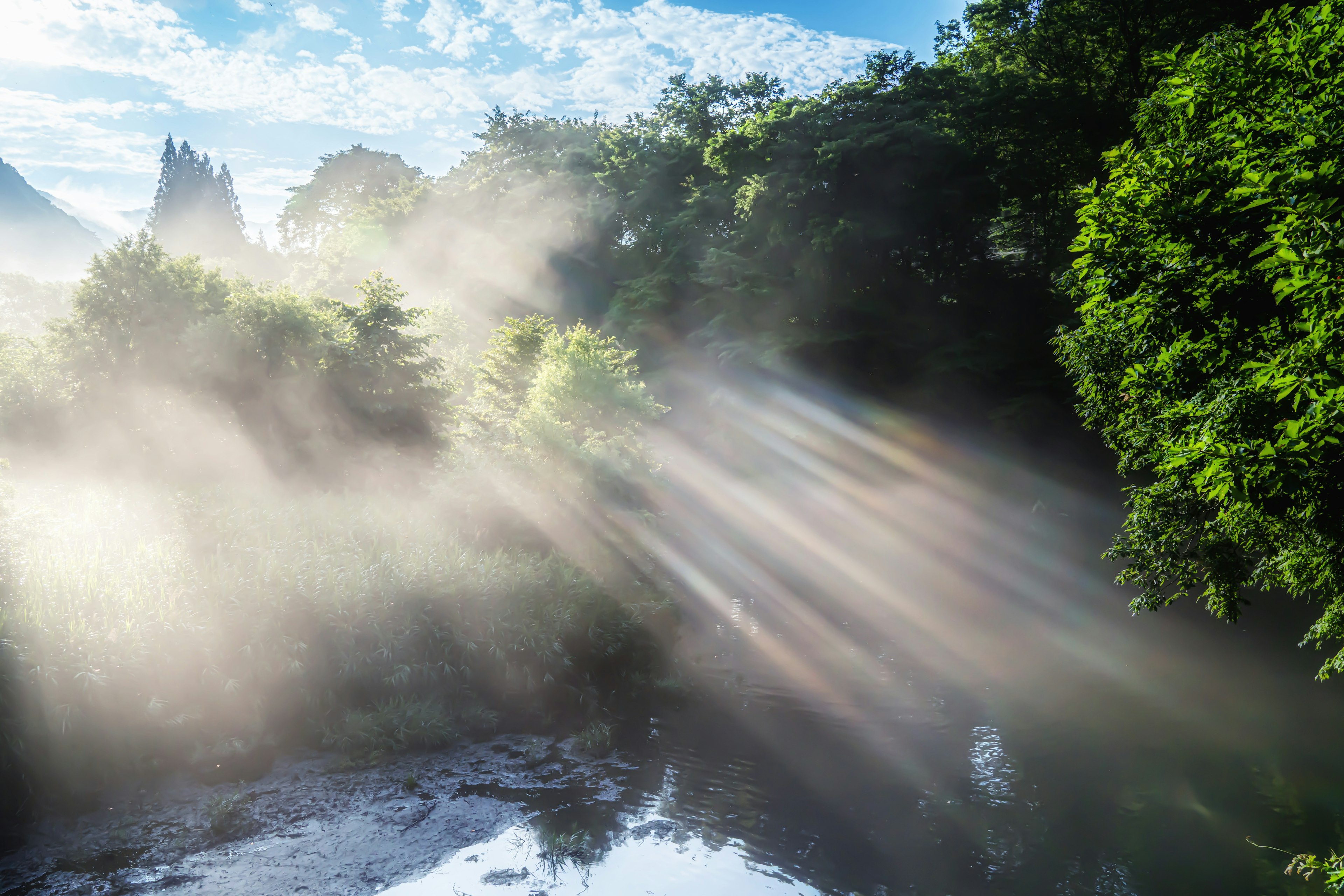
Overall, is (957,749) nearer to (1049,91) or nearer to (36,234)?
(1049,91)

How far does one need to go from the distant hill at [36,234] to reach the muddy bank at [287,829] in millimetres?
136892

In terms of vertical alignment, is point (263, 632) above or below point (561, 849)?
above

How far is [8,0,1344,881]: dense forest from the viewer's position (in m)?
7.24

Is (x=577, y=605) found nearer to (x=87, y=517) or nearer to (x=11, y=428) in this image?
(x=87, y=517)

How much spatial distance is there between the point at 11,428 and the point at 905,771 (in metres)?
17.6

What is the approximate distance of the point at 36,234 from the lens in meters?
133

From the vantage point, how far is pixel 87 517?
1081 centimetres

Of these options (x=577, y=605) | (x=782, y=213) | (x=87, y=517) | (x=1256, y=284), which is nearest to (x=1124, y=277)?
(x=1256, y=284)

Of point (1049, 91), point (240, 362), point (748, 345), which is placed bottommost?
point (240, 362)

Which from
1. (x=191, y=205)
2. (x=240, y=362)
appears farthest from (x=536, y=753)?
(x=191, y=205)

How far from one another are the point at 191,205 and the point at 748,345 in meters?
74.9

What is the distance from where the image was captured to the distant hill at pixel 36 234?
12169 cm

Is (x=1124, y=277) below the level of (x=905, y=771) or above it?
above

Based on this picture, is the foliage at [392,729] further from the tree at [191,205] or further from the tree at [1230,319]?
the tree at [191,205]
